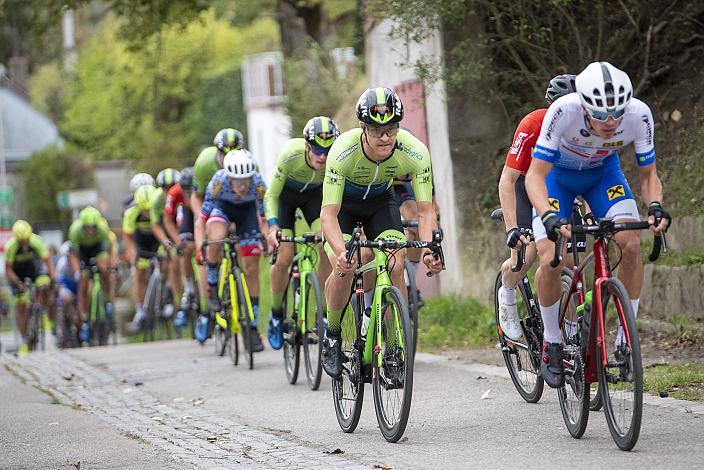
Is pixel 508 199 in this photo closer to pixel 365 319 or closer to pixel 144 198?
pixel 365 319

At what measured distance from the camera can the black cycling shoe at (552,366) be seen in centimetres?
764

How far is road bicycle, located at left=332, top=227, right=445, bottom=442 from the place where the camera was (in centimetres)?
757

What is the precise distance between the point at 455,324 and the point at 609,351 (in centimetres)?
724

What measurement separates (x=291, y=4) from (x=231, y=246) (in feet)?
43.3

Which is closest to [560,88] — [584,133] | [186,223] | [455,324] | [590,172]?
[590,172]

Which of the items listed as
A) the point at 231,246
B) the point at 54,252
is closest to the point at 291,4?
the point at 54,252

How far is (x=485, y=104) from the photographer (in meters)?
15.2

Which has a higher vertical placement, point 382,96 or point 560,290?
point 382,96

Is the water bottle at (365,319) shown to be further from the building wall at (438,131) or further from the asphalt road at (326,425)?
the building wall at (438,131)

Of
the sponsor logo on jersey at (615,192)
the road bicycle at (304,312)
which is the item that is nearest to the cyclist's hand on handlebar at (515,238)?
the sponsor logo on jersey at (615,192)

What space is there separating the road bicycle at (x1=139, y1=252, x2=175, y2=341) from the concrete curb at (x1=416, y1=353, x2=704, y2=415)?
7.12m

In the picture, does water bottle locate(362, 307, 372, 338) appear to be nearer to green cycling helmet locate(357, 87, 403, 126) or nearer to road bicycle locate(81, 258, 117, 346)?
green cycling helmet locate(357, 87, 403, 126)

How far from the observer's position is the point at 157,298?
754 inches

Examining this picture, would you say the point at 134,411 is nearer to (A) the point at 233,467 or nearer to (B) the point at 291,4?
(A) the point at 233,467
